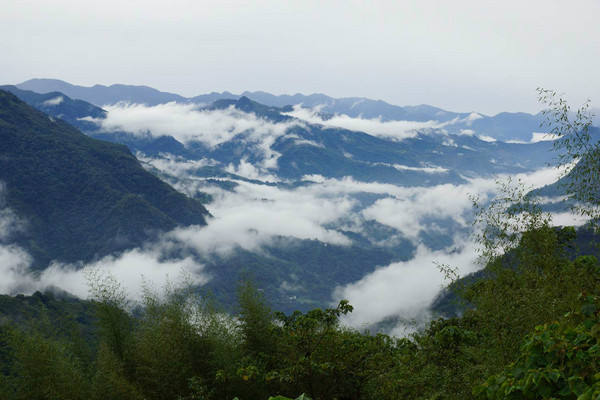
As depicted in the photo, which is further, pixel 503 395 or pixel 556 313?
pixel 556 313

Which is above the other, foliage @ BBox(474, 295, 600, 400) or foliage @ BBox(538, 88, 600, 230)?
foliage @ BBox(538, 88, 600, 230)

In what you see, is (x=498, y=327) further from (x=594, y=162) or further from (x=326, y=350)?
(x=326, y=350)

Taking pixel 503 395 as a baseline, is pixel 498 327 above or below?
below

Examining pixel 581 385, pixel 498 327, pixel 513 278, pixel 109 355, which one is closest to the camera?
pixel 581 385

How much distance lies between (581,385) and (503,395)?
0.85 m

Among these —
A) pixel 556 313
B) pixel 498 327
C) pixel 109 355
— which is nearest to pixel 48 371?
pixel 109 355

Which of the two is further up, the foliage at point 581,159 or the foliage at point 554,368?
the foliage at point 581,159

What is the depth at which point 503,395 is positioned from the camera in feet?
16.4

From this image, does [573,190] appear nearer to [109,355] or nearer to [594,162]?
[594,162]

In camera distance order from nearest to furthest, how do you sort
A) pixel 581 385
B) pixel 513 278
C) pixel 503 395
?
pixel 581 385 → pixel 503 395 → pixel 513 278

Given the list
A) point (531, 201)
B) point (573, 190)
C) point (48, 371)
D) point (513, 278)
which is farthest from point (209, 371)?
point (573, 190)

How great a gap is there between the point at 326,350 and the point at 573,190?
9.48 m

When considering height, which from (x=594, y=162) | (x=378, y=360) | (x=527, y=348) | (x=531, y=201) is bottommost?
(x=378, y=360)

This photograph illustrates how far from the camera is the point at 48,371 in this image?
52.2ft
